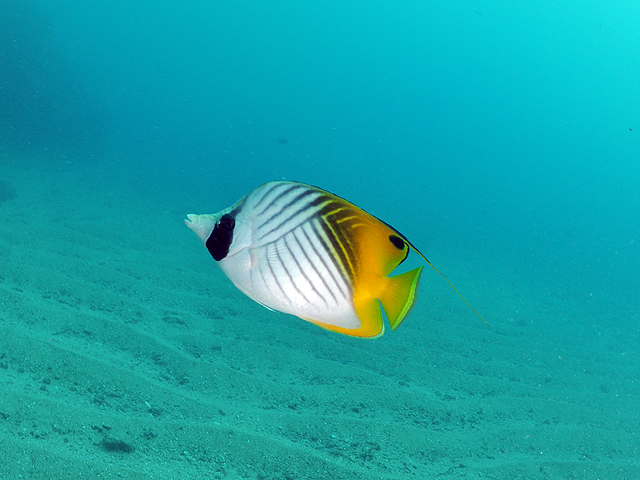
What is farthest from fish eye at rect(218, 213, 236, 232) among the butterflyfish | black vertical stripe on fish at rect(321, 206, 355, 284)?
black vertical stripe on fish at rect(321, 206, 355, 284)

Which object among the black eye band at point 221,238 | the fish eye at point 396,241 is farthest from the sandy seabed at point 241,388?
the fish eye at point 396,241

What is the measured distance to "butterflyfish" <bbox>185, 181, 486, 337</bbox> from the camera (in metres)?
0.81

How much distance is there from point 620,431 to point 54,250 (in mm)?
6291

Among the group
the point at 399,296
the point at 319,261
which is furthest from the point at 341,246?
the point at 399,296

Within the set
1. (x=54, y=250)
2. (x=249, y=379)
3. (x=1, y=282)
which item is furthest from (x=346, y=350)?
(x=54, y=250)

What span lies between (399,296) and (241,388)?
2.37m

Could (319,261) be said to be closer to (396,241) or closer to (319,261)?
(319,261)

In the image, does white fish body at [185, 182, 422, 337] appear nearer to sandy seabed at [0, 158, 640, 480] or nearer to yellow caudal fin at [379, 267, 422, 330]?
yellow caudal fin at [379, 267, 422, 330]

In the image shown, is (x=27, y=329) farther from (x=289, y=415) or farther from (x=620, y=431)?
(x=620, y=431)

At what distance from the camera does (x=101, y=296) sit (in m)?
3.59

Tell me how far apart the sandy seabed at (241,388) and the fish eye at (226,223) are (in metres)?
1.75

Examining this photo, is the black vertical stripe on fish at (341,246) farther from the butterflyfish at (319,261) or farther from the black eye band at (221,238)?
the black eye band at (221,238)

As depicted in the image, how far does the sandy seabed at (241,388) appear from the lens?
2.14 meters

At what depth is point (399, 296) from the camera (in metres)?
0.81
